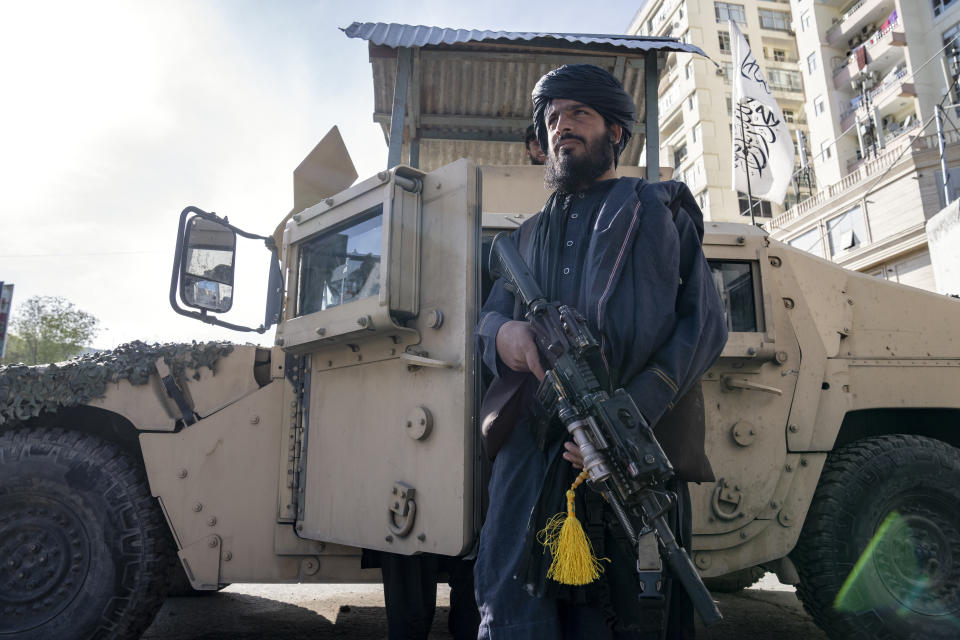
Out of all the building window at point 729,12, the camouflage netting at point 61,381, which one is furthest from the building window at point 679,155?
the camouflage netting at point 61,381

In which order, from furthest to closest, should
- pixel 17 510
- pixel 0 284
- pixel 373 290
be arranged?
pixel 0 284
pixel 17 510
pixel 373 290

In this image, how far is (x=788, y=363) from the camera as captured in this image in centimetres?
271

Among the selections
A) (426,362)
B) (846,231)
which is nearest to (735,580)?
(426,362)

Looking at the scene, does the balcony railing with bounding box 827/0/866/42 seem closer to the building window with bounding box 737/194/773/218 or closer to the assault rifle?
the building window with bounding box 737/194/773/218

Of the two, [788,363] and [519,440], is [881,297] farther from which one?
[519,440]

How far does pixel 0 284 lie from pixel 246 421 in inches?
886

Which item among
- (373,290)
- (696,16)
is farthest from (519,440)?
(696,16)

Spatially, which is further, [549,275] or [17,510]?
[17,510]

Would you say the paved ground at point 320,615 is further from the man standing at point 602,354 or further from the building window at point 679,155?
the building window at point 679,155

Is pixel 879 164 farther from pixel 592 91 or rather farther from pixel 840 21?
pixel 592 91

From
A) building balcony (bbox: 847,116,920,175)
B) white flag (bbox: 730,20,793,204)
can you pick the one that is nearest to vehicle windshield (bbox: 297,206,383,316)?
white flag (bbox: 730,20,793,204)

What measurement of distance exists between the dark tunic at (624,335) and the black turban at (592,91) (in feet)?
0.71

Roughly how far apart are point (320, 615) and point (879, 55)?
33.8 m

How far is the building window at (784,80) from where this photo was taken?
3534 cm
